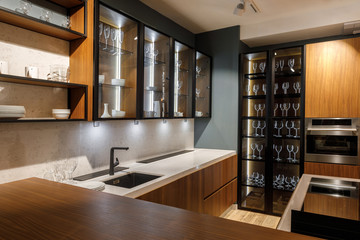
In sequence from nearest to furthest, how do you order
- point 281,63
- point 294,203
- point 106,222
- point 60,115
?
point 106,222
point 294,203
point 60,115
point 281,63

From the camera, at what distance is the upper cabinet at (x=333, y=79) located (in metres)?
3.03

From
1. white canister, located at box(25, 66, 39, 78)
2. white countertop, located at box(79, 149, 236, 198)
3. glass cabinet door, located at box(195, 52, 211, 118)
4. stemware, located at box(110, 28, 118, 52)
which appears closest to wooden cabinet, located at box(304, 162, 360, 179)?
white countertop, located at box(79, 149, 236, 198)

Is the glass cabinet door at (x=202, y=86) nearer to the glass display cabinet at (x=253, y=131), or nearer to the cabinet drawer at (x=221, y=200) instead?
the glass display cabinet at (x=253, y=131)

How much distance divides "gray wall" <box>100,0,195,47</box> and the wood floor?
9.06ft

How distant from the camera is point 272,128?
11.7 feet

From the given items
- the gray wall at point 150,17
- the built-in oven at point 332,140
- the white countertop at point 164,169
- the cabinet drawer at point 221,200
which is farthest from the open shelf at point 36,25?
the built-in oven at point 332,140

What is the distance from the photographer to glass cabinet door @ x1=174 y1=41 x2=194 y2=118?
3.16 metres

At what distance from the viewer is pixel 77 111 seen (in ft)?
6.63

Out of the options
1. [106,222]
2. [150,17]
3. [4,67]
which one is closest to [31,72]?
[4,67]

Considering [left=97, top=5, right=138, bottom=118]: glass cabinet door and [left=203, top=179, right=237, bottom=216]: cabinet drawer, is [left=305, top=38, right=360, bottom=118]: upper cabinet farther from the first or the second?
[left=97, top=5, right=138, bottom=118]: glass cabinet door

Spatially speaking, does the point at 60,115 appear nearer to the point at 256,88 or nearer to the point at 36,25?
the point at 36,25

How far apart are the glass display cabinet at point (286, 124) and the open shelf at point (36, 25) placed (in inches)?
110

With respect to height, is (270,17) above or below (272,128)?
above

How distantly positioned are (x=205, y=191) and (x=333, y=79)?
2.20 meters
